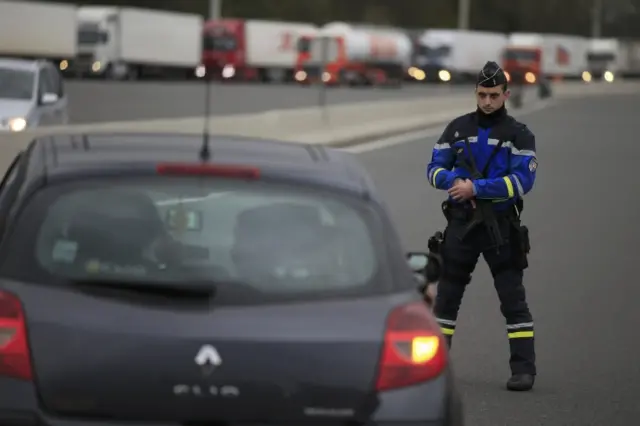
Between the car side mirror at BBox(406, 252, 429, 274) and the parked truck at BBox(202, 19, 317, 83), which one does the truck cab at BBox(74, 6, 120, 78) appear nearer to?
the parked truck at BBox(202, 19, 317, 83)

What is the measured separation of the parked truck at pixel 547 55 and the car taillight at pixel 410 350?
90.3 m

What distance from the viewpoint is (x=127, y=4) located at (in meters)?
118

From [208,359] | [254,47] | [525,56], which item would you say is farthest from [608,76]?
[208,359]

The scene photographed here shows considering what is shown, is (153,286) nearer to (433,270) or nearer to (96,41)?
(433,270)

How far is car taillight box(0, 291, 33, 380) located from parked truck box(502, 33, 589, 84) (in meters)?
90.6

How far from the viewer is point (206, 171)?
17.8ft

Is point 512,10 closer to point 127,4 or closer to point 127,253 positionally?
point 127,4

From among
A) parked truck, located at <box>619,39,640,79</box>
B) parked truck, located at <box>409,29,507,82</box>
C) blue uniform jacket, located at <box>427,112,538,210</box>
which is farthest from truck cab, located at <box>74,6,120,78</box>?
blue uniform jacket, located at <box>427,112,538,210</box>

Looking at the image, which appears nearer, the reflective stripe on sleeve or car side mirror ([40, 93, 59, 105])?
the reflective stripe on sleeve

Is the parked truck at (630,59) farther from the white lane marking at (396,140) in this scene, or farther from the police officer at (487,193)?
the police officer at (487,193)

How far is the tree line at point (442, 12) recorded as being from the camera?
439 feet

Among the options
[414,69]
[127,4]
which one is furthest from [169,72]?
[127,4]

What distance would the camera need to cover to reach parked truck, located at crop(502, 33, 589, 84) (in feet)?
337

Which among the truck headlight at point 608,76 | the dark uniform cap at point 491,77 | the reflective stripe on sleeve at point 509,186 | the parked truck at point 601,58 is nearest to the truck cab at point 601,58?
the parked truck at point 601,58
